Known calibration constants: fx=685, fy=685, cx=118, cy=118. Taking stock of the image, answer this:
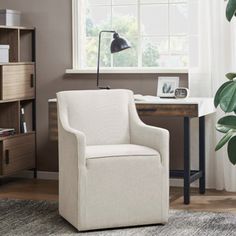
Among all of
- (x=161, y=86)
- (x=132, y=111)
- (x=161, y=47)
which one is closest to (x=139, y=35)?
(x=161, y=47)

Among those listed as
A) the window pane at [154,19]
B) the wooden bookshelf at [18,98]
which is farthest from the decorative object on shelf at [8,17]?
the window pane at [154,19]

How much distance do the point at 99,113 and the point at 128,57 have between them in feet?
4.55

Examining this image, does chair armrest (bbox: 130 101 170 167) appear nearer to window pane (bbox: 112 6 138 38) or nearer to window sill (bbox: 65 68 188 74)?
window sill (bbox: 65 68 188 74)

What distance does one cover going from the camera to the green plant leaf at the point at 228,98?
12.9ft

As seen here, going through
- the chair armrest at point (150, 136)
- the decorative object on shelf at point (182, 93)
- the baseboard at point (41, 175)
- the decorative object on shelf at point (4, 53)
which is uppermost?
the decorative object on shelf at point (4, 53)

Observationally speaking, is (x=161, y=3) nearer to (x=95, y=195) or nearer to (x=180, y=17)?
(x=180, y=17)

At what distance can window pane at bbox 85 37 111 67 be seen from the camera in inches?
245

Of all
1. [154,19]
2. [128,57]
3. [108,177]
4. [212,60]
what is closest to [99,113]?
[108,177]

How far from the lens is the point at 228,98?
3.97m

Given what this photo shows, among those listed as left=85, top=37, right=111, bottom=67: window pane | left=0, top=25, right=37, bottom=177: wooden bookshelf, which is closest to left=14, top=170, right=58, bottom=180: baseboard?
left=0, top=25, right=37, bottom=177: wooden bookshelf

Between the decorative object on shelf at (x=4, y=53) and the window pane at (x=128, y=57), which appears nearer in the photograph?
the decorative object on shelf at (x=4, y=53)

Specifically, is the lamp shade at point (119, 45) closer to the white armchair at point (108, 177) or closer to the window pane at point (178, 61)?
the window pane at point (178, 61)

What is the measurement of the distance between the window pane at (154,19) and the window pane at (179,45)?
0.33 ft

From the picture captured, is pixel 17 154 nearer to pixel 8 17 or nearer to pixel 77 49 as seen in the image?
pixel 77 49
